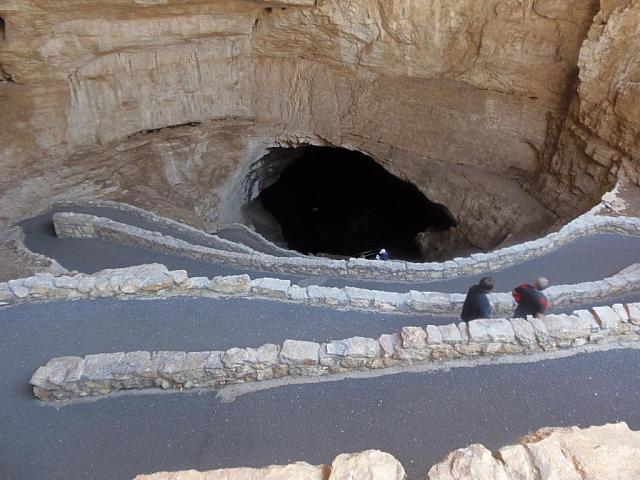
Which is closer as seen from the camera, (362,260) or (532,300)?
(532,300)

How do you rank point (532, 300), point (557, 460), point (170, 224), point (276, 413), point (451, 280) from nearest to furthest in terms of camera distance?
point (557, 460)
point (276, 413)
point (532, 300)
point (451, 280)
point (170, 224)

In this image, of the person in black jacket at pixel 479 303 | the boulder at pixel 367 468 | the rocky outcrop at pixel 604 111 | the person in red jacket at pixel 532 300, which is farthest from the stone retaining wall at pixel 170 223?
the rocky outcrop at pixel 604 111

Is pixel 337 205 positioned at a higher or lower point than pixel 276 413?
lower

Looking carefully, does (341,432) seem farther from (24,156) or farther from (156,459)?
(24,156)

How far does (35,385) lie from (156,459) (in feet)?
5.74

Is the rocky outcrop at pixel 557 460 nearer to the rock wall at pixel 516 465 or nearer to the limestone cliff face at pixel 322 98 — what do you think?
the rock wall at pixel 516 465

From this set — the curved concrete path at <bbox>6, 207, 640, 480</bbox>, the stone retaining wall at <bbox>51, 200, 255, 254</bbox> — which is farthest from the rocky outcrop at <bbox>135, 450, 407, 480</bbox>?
the stone retaining wall at <bbox>51, 200, 255, 254</bbox>

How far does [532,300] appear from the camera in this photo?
18.7ft

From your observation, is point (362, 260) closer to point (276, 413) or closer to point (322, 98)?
point (276, 413)

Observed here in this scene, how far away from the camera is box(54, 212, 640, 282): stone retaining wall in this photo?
859 cm

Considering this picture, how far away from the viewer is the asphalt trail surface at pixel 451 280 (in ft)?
27.8

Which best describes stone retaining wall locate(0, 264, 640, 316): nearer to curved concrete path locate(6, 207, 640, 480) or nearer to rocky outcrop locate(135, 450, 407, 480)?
curved concrete path locate(6, 207, 640, 480)

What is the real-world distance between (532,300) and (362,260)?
3.55 metres

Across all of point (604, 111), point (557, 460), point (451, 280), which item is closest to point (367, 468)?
point (557, 460)
